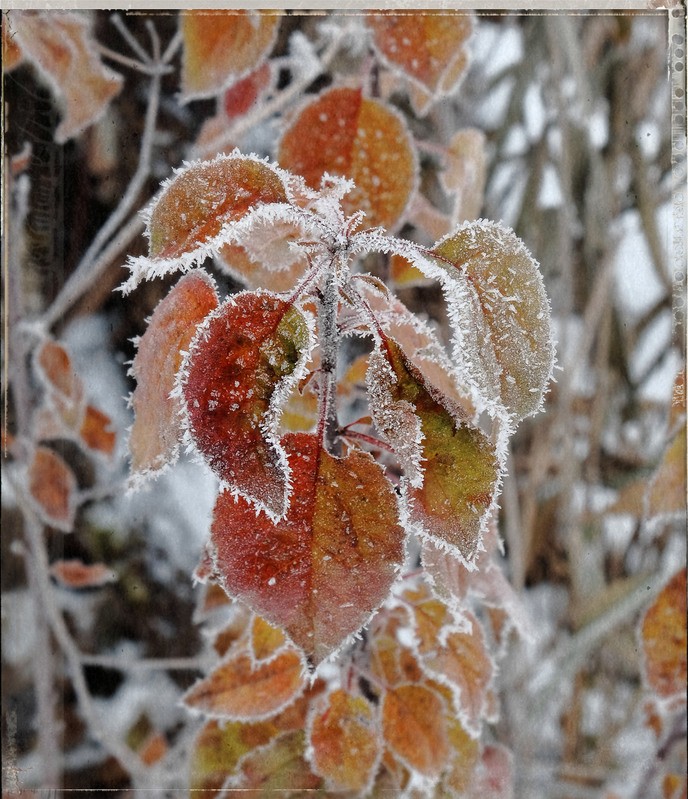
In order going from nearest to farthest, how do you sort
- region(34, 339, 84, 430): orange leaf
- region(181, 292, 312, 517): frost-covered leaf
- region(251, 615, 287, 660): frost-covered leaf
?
region(181, 292, 312, 517): frost-covered leaf
region(251, 615, 287, 660): frost-covered leaf
region(34, 339, 84, 430): orange leaf

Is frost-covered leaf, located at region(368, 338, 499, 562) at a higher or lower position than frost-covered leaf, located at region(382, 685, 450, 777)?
higher

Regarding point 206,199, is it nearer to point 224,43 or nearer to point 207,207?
point 207,207

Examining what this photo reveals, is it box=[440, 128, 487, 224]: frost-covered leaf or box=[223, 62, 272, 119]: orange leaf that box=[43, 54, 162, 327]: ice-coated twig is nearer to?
box=[223, 62, 272, 119]: orange leaf

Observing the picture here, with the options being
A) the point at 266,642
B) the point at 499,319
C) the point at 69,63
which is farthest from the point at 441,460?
the point at 69,63

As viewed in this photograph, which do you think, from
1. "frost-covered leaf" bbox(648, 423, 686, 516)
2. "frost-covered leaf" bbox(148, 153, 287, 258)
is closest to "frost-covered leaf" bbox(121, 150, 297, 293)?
Answer: "frost-covered leaf" bbox(148, 153, 287, 258)

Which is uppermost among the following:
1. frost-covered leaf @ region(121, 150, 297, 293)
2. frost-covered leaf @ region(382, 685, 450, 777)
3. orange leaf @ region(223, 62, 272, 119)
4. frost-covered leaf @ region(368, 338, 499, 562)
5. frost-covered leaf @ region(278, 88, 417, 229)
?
orange leaf @ region(223, 62, 272, 119)

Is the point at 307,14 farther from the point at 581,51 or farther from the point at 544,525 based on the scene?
the point at 544,525
